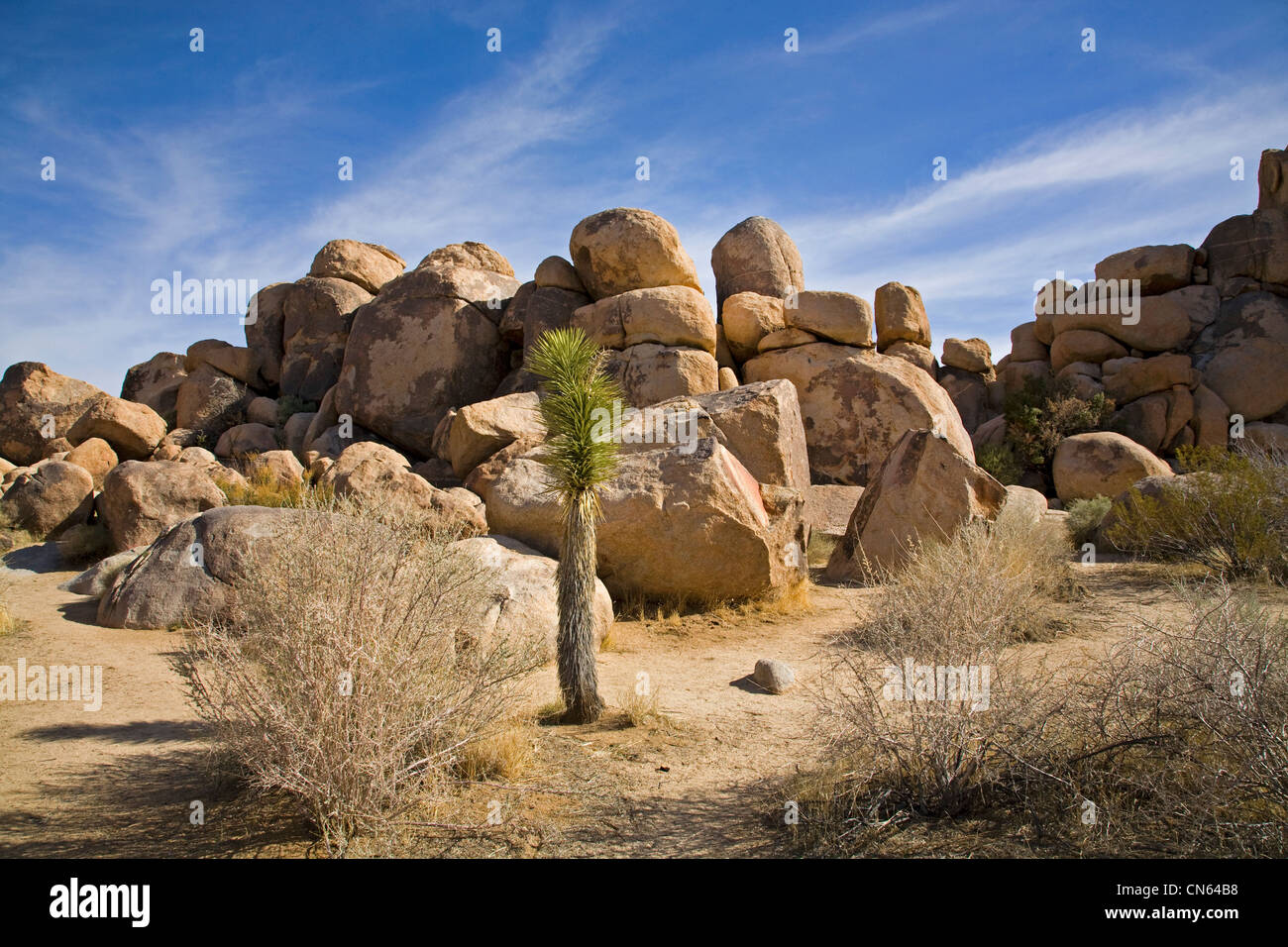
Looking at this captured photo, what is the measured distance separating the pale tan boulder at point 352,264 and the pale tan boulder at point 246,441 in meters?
4.65

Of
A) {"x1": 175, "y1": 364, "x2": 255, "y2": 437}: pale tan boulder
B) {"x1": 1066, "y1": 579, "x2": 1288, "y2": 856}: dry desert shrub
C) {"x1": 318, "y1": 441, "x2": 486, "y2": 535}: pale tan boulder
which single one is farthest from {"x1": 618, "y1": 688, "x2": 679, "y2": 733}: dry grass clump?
{"x1": 175, "y1": 364, "x2": 255, "y2": 437}: pale tan boulder

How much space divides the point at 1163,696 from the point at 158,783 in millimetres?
5535

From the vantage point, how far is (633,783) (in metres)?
4.95

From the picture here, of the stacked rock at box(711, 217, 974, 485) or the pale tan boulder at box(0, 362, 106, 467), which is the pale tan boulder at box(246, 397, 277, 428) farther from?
the stacked rock at box(711, 217, 974, 485)

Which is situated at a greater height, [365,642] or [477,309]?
[477,309]

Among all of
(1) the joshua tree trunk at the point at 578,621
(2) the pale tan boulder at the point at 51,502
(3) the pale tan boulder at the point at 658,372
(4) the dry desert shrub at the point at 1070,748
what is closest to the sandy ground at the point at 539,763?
(1) the joshua tree trunk at the point at 578,621

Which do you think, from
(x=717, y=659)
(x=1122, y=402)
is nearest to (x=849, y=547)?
(x=717, y=659)

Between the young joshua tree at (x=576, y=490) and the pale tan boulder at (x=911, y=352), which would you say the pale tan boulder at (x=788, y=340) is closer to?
the pale tan boulder at (x=911, y=352)

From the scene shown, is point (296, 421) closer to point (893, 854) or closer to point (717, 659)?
point (717, 659)

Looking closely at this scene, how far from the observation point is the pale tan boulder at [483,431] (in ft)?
43.7

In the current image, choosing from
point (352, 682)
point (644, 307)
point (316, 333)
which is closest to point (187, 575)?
point (352, 682)

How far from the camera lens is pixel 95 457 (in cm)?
1622

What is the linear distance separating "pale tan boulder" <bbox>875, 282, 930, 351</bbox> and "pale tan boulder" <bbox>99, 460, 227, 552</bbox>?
16517 millimetres

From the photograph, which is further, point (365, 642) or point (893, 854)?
point (365, 642)
